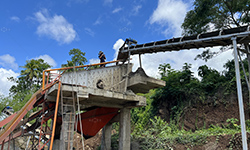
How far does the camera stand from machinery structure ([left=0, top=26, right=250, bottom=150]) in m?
10.1

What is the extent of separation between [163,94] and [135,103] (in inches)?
297

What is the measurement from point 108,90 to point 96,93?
2.64 ft

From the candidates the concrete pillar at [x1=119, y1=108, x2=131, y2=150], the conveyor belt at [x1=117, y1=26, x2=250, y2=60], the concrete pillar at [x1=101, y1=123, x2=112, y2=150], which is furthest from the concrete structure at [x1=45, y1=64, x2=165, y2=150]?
the concrete pillar at [x1=101, y1=123, x2=112, y2=150]

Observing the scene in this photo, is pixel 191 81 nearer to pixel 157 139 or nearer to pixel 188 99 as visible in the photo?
pixel 188 99

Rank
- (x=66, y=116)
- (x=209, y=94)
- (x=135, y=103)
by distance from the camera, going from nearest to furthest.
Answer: (x=66, y=116) < (x=135, y=103) < (x=209, y=94)

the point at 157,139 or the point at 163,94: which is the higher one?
the point at 163,94

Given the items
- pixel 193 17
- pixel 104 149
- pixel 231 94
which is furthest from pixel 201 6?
pixel 104 149

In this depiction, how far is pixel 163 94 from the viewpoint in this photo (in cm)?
1984

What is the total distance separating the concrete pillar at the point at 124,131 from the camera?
42.8 ft

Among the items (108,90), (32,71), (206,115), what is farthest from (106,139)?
(32,71)

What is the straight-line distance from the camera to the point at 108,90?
11367mm

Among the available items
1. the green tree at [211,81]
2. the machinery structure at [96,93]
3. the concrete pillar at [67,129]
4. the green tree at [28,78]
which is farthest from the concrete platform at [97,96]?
the green tree at [28,78]

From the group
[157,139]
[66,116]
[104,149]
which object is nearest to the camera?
[66,116]

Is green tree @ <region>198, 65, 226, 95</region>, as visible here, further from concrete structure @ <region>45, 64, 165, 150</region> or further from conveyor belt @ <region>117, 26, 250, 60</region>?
conveyor belt @ <region>117, 26, 250, 60</region>
